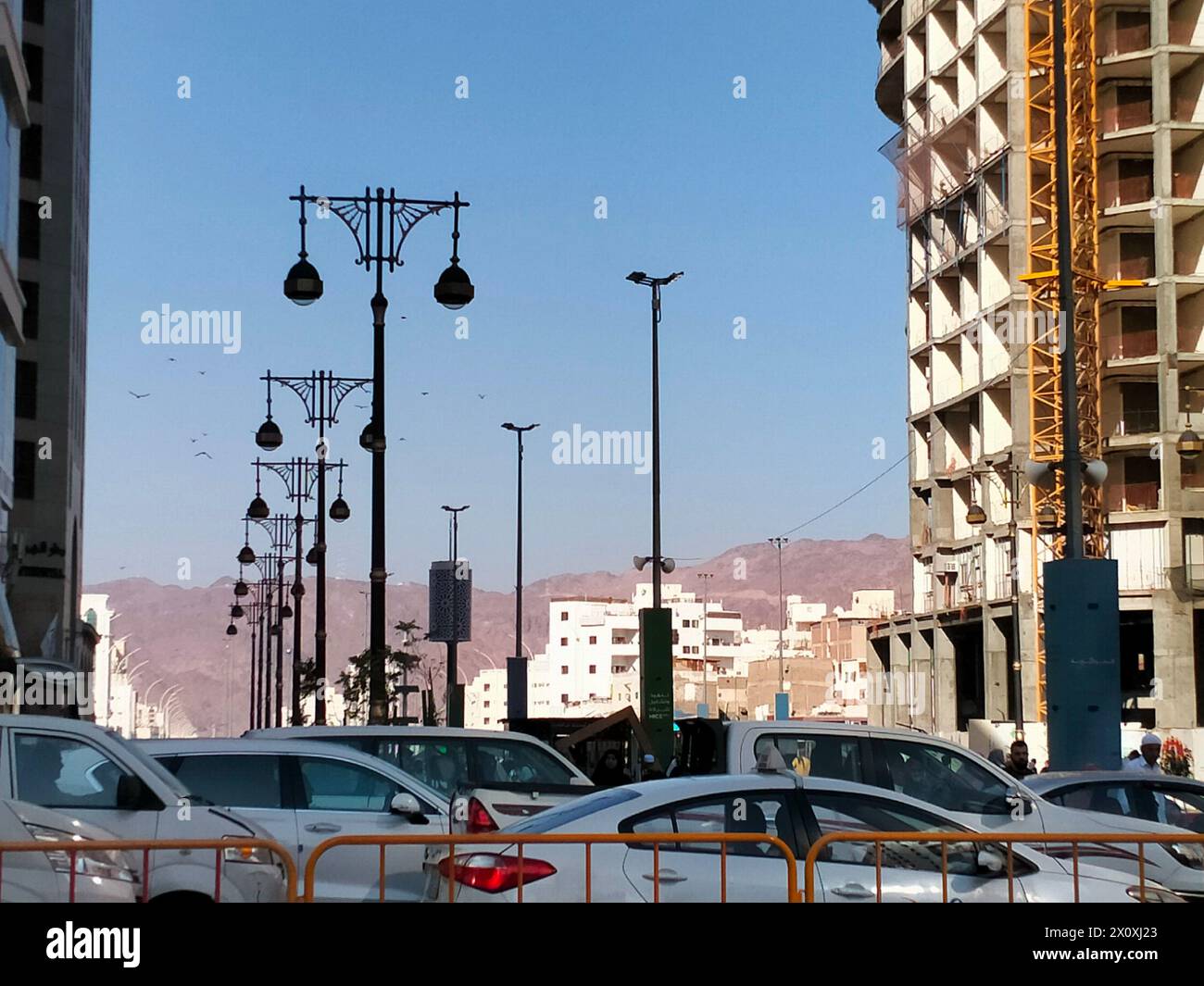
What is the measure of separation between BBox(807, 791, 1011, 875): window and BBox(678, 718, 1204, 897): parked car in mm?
3612

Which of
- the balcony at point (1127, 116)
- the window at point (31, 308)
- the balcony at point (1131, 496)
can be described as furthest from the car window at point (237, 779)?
the balcony at point (1127, 116)

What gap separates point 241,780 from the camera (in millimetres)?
14039

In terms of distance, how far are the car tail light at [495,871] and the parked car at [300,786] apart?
3937 mm

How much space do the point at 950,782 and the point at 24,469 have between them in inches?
2320

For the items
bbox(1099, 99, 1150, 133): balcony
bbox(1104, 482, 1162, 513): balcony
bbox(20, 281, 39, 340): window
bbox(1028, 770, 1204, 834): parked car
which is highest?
bbox(1099, 99, 1150, 133): balcony

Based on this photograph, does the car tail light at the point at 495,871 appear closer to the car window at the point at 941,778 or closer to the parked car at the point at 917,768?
the parked car at the point at 917,768

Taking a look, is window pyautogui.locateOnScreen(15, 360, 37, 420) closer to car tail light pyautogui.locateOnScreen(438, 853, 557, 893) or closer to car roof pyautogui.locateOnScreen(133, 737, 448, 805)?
car roof pyautogui.locateOnScreen(133, 737, 448, 805)

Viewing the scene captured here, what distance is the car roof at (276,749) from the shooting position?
46.4 ft

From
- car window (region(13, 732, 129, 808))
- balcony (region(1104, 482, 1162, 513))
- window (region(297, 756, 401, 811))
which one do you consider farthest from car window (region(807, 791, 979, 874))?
balcony (region(1104, 482, 1162, 513))

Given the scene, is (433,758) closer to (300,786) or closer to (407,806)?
(300,786)

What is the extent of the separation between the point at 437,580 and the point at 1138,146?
42.3 metres

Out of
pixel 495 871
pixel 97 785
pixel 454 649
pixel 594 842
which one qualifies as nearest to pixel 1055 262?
pixel 454 649

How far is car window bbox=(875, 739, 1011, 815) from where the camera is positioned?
48.2 feet
